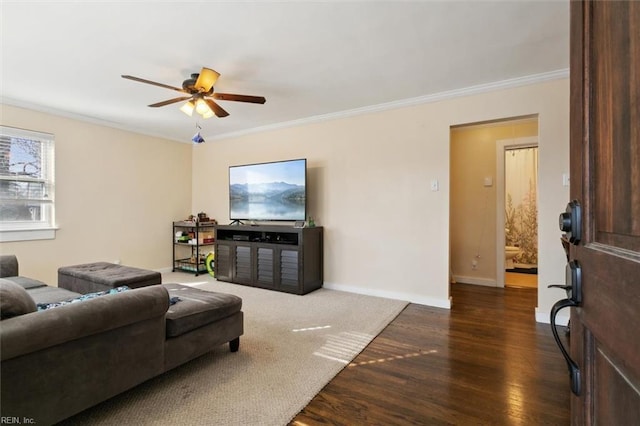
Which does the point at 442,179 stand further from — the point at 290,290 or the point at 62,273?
the point at 62,273

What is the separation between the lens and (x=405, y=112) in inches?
142

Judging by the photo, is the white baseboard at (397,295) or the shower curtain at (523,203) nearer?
the white baseboard at (397,295)

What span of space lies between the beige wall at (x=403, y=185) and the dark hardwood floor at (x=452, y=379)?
0.68 meters

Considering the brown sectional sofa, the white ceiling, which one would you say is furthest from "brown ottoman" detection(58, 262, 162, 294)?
the white ceiling

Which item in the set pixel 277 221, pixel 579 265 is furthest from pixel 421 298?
pixel 579 265

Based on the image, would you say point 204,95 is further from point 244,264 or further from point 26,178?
point 26,178

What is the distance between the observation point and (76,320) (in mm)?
1388

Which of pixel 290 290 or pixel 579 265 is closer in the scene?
pixel 579 265

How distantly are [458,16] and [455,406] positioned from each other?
8.09 feet

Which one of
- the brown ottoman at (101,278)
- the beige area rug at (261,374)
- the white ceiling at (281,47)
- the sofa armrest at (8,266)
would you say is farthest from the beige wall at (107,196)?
the beige area rug at (261,374)

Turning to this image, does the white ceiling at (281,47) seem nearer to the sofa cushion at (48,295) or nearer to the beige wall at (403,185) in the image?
the beige wall at (403,185)

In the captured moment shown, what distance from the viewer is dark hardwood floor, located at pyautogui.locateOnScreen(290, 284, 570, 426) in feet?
5.32

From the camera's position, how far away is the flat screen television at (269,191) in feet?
13.3

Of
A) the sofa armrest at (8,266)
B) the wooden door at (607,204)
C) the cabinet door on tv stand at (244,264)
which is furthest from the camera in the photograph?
the cabinet door on tv stand at (244,264)
